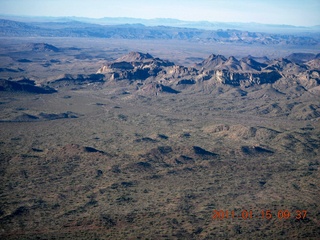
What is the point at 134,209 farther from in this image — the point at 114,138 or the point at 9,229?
the point at 114,138
